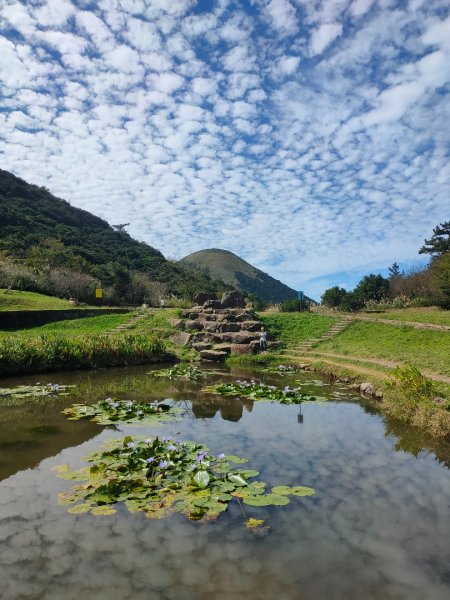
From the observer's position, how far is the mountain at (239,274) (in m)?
88.4

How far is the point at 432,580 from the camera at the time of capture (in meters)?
3.61

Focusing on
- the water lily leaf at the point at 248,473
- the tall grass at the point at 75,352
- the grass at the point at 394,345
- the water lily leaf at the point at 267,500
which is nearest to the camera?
the water lily leaf at the point at 267,500

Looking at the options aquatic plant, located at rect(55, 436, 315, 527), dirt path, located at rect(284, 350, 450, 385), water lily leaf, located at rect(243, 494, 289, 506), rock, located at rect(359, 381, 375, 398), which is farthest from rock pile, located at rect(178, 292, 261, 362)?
Answer: water lily leaf, located at rect(243, 494, 289, 506)

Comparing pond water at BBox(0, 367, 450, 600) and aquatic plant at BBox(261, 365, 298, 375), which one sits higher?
aquatic plant at BBox(261, 365, 298, 375)

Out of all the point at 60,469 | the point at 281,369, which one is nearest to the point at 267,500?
the point at 60,469

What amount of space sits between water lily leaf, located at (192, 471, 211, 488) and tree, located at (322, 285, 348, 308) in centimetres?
2784

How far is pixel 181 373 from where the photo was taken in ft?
46.9

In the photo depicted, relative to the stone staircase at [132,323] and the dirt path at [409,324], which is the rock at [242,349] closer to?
the stone staircase at [132,323]

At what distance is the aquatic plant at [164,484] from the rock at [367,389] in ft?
20.4

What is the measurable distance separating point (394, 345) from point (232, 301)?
976 cm

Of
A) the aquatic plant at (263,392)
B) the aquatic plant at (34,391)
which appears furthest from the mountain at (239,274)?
the aquatic plant at (34,391)

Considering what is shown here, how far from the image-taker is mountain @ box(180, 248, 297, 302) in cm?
8844

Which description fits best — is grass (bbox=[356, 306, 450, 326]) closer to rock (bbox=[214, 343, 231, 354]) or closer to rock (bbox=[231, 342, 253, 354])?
rock (bbox=[231, 342, 253, 354])

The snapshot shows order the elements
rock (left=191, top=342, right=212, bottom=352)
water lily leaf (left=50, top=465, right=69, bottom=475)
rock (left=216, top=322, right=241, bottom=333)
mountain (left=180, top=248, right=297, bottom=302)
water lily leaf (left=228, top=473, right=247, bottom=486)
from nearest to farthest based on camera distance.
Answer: water lily leaf (left=228, top=473, right=247, bottom=486)
water lily leaf (left=50, top=465, right=69, bottom=475)
rock (left=191, top=342, right=212, bottom=352)
rock (left=216, top=322, right=241, bottom=333)
mountain (left=180, top=248, right=297, bottom=302)
